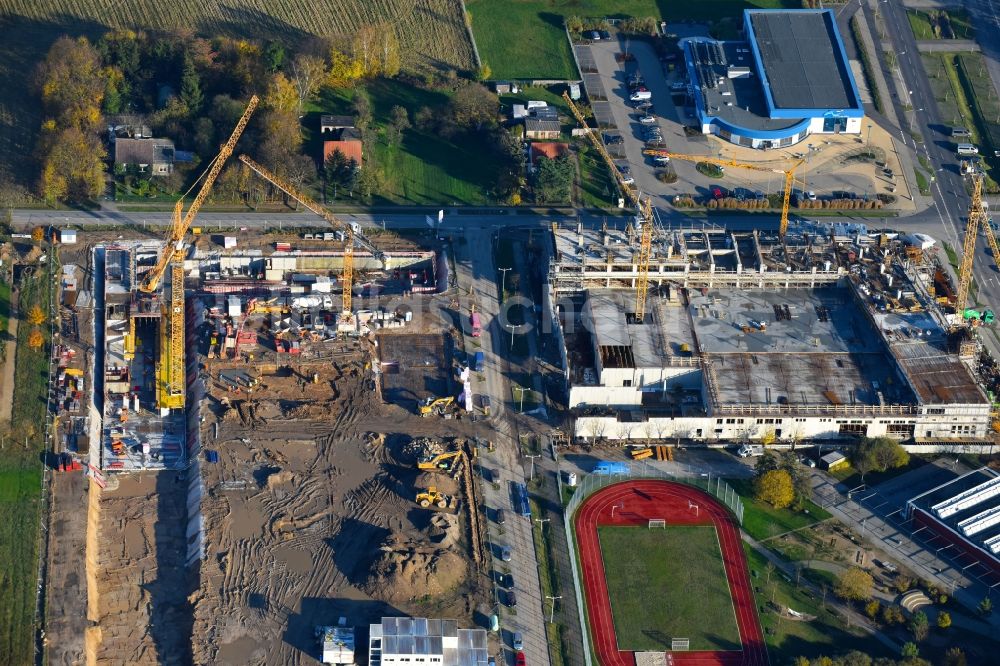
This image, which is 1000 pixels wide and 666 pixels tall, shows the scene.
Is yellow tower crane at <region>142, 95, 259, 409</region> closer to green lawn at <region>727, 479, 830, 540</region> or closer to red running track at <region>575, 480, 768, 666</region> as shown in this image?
red running track at <region>575, 480, 768, 666</region>

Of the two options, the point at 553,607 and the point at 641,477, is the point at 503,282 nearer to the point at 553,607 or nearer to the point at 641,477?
the point at 641,477

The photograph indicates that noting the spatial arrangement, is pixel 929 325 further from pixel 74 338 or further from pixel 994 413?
pixel 74 338

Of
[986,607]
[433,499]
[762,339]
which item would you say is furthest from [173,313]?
[986,607]

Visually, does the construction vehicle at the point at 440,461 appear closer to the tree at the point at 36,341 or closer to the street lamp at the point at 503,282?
the street lamp at the point at 503,282

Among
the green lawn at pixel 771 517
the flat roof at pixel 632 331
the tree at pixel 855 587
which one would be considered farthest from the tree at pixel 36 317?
the tree at pixel 855 587

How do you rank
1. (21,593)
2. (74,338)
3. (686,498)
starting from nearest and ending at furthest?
(21,593)
(686,498)
(74,338)

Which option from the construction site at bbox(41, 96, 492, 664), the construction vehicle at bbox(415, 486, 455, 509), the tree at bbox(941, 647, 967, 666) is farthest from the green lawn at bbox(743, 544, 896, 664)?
the construction vehicle at bbox(415, 486, 455, 509)

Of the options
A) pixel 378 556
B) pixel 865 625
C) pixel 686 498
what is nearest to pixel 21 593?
pixel 378 556
